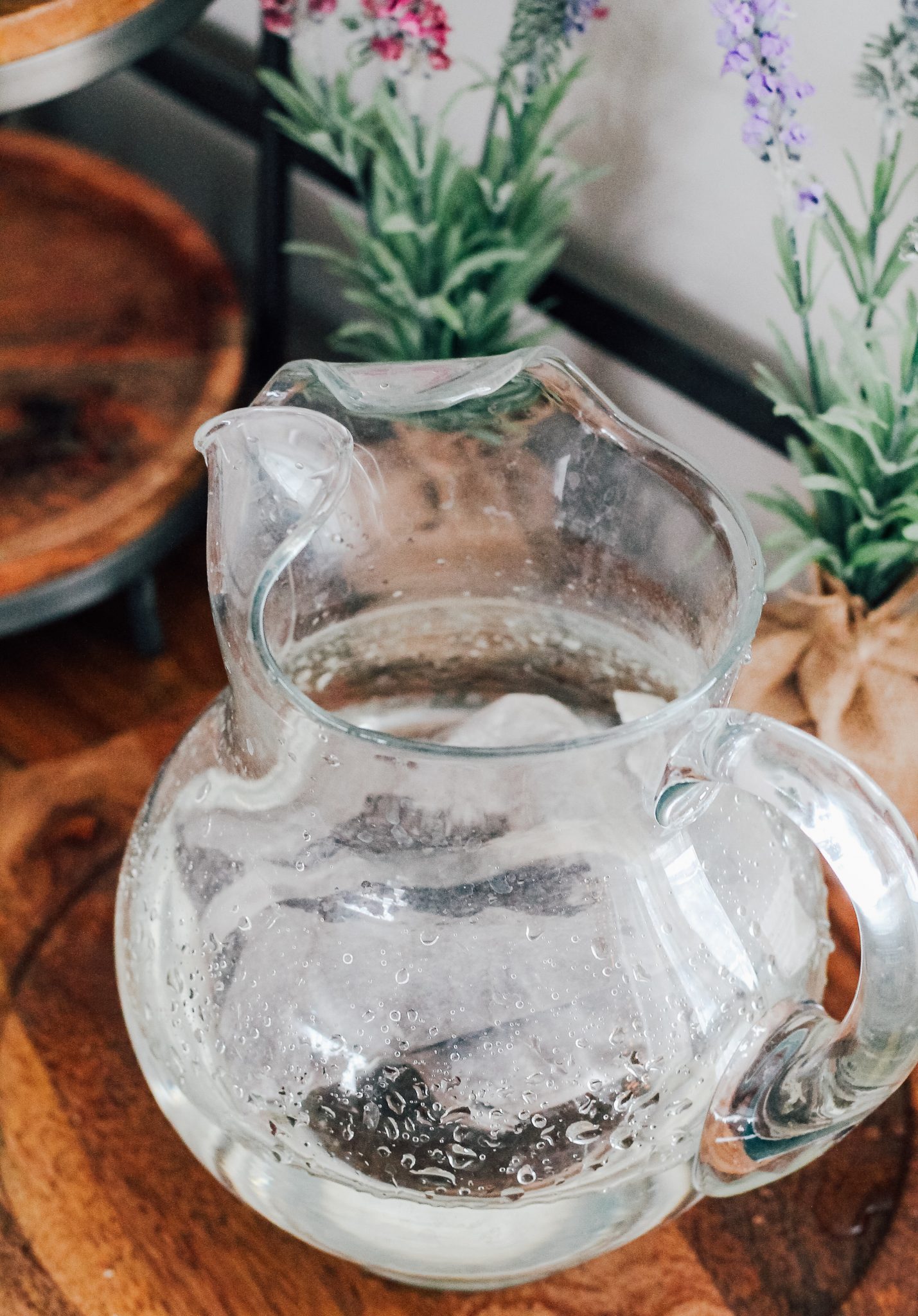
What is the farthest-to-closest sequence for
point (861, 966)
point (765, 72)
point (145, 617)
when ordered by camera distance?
point (145, 617)
point (765, 72)
point (861, 966)

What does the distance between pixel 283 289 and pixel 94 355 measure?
10cm

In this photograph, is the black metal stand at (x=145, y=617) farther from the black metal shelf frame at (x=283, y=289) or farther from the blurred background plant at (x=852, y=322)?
the blurred background plant at (x=852, y=322)

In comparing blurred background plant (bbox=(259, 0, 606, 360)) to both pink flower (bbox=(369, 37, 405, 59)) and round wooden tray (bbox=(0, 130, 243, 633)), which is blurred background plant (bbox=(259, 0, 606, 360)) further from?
round wooden tray (bbox=(0, 130, 243, 633))

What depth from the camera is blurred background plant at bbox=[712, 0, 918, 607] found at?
1.36ft

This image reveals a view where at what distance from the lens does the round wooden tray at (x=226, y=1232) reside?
0.35 m

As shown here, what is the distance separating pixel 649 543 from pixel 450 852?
0.37 feet

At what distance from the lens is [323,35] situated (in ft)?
2.26

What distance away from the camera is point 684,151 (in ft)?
1.85

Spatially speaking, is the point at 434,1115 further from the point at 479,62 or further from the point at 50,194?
the point at 50,194

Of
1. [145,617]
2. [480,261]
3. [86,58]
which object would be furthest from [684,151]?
[145,617]

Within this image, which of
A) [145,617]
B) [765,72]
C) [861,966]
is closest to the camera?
[861,966]

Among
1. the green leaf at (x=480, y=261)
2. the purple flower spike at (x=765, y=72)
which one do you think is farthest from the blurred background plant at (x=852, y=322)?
the green leaf at (x=480, y=261)

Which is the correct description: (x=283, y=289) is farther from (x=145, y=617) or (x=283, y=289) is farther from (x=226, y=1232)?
(x=226, y=1232)

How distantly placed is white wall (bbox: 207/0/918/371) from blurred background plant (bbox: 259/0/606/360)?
0.07 ft
